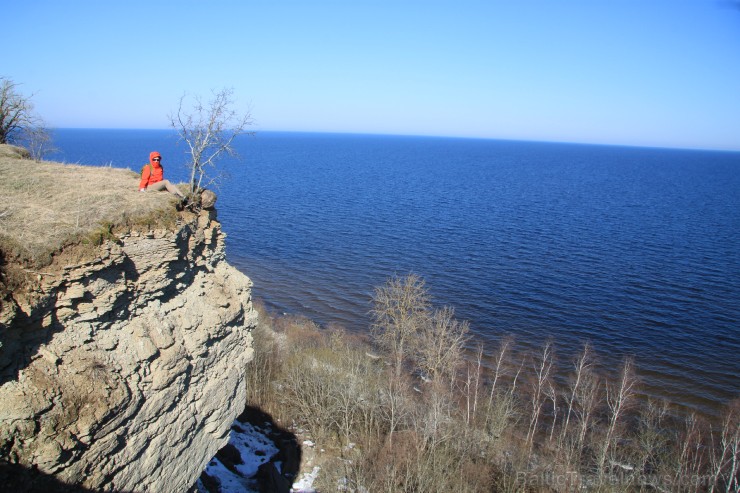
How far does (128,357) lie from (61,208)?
4.32 meters

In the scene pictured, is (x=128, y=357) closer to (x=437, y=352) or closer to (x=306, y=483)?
(x=306, y=483)

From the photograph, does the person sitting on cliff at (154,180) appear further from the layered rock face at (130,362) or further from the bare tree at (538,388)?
the bare tree at (538,388)

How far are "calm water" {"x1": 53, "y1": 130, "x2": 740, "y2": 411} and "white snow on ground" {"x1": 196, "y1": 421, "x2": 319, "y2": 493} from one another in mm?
15354

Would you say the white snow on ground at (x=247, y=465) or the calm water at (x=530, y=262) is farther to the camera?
the calm water at (x=530, y=262)

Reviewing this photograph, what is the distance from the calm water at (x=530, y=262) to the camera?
36.7 m

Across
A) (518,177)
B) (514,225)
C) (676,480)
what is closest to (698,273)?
(514,225)

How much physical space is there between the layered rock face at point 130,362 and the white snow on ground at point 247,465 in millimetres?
5124

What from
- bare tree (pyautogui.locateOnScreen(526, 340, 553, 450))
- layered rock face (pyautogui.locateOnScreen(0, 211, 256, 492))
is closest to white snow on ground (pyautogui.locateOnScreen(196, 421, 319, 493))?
layered rock face (pyautogui.locateOnScreen(0, 211, 256, 492))

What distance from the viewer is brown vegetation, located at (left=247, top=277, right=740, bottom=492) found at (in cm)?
2145

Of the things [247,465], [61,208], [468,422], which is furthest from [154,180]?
[468,422]

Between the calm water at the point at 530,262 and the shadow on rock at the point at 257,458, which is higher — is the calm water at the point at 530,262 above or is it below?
above

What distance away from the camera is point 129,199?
13289 mm

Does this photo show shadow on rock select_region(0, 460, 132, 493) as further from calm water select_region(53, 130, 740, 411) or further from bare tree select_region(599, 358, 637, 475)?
calm water select_region(53, 130, 740, 411)

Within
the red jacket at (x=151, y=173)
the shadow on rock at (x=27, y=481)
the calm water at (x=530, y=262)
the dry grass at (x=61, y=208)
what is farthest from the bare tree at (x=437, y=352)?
the shadow on rock at (x=27, y=481)
